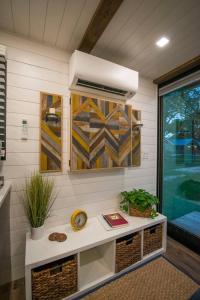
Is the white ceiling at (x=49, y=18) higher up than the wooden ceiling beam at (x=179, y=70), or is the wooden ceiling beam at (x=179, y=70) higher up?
the white ceiling at (x=49, y=18)

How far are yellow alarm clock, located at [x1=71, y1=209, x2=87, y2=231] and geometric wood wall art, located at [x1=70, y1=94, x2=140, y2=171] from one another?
480 millimetres

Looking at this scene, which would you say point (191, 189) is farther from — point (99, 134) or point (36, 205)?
point (36, 205)

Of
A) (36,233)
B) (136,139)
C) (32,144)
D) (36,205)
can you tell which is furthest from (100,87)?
(36,233)

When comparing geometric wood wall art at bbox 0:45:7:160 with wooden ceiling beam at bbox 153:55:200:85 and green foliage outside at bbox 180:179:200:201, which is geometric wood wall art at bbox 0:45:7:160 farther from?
green foliage outside at bbox 180:179:200:201

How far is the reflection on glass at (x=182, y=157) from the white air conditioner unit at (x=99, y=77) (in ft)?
2.99

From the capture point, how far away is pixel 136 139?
2252mm

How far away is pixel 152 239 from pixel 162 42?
2.27 metres

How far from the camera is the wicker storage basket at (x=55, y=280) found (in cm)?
121

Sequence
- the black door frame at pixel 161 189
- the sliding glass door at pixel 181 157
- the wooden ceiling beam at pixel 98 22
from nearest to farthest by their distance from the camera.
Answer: the wooden ceiling beam at pixel 98 22 < the black door frame at pixel 161 189 < the sliding glass door at pixel 181 157

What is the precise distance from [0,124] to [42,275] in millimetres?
1334

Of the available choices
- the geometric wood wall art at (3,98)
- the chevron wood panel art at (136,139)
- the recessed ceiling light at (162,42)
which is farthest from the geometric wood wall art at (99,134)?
the recessed ceiling light at (162,42)

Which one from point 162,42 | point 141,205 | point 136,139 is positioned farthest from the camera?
point 136,139

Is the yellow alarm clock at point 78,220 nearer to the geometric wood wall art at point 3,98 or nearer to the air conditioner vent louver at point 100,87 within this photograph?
the geometric wood wall art at point 3,98

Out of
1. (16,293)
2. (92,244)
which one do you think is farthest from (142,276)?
(16,293)
